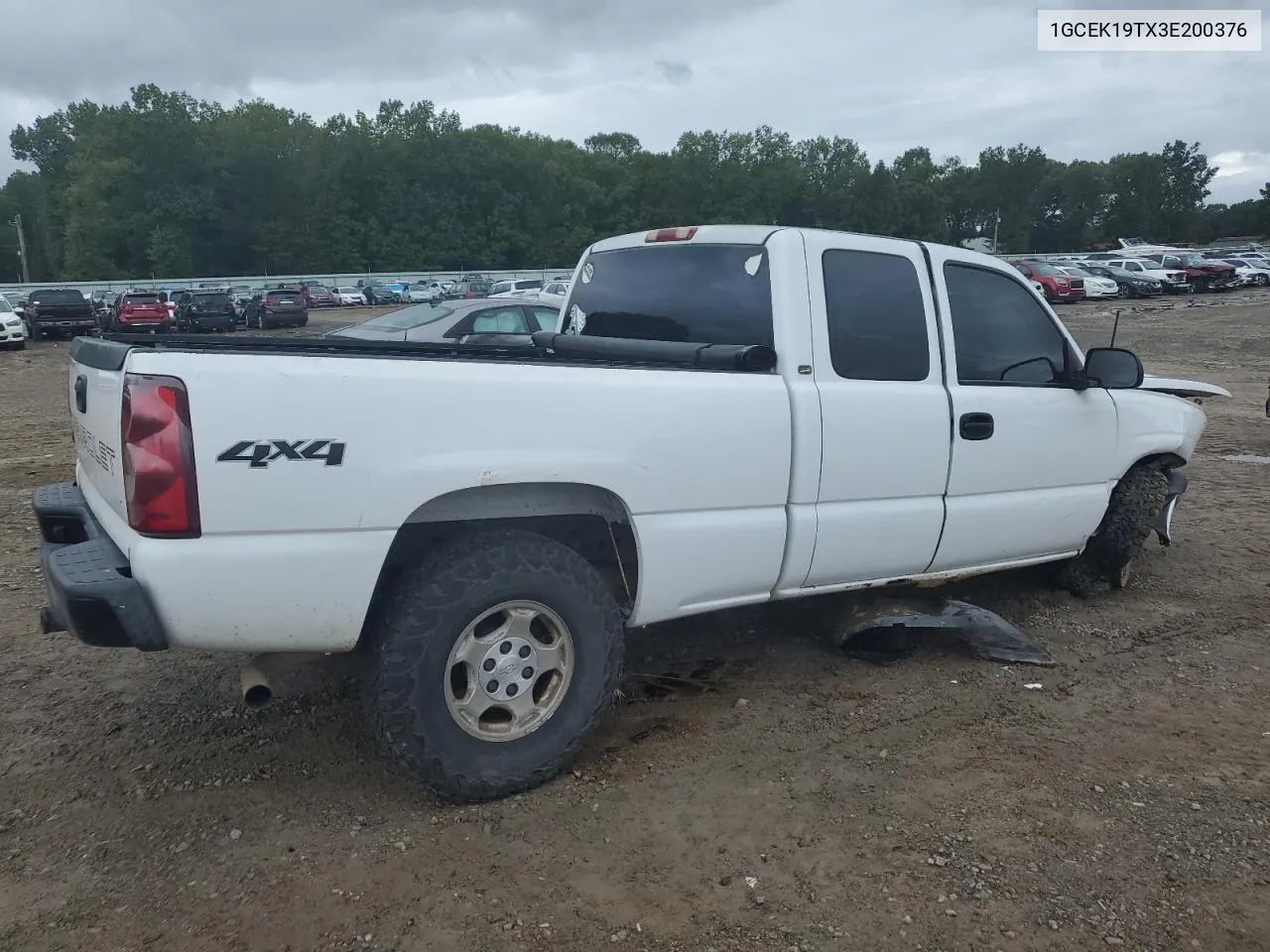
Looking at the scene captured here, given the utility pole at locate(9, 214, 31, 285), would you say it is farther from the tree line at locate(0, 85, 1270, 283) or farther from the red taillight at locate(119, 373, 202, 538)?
the red taillight at locate(119, 373, 202, 538)

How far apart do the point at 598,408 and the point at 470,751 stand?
120cm

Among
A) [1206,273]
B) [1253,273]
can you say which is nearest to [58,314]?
[1206,273]

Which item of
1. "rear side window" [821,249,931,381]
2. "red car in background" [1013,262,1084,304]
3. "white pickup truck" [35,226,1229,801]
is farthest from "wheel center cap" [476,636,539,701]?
"red car in background" [1013,262,1084,304]

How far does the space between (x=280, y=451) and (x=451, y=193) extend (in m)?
90.7

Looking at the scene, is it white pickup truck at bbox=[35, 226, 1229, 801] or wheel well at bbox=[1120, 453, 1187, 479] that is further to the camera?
wheel well at bbox=[1120, 453, 1187, 479]

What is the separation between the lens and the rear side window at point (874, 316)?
398cm

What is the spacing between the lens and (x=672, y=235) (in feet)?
14.6

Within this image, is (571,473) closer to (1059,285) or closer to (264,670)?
(264,670)

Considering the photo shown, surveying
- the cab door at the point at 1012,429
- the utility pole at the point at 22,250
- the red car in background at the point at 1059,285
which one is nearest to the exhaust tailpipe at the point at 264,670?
the cab door at the point at 1012,429

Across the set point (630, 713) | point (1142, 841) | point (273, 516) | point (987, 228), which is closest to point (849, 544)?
point (630, 713)

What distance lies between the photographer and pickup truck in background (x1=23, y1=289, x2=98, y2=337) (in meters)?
28.6

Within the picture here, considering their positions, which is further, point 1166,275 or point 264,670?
point 1166,275

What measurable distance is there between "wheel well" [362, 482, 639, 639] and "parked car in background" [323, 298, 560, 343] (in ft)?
27.6

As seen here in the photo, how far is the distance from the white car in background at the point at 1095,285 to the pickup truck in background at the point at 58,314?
111ft
